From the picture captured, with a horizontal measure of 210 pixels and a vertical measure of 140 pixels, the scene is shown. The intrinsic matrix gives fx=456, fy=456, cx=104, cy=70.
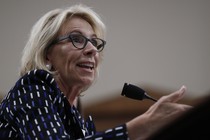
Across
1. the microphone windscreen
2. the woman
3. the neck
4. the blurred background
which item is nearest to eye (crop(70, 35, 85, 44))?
the woman

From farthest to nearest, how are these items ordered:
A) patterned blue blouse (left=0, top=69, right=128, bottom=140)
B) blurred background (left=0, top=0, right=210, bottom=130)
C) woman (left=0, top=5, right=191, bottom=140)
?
blurred background (left=0, top=0, right=210, bottom=130) → patterned blue blouse (left=0, top=69, right=128, bottom=140) → woman (left=0, top=5, right=191, bottom=140)

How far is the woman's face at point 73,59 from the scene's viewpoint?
1735 mm

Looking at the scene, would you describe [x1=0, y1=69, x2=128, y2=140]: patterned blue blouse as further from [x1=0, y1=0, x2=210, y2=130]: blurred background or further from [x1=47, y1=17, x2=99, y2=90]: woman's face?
[x1=0, y1=0, x2=210, y2=130]: blurred background

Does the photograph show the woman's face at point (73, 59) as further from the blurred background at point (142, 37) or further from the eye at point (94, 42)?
the blurred background at point (142, 37)

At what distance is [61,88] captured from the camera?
173 cm

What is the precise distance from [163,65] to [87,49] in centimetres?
291

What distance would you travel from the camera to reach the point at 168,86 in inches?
175

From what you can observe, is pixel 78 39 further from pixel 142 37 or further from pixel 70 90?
pixel 142 37

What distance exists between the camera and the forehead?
1.80 m

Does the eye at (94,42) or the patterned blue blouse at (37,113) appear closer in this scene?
the patterned blue blouse at (37,113)

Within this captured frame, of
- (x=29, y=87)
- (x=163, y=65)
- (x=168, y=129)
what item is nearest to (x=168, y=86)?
(x=163, y=65)

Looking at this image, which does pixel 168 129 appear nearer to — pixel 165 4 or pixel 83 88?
pixel 83 88

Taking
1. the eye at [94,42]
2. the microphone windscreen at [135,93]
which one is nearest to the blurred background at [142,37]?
the eye at [94,42]

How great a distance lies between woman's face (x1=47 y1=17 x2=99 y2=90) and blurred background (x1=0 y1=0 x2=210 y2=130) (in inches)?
108
